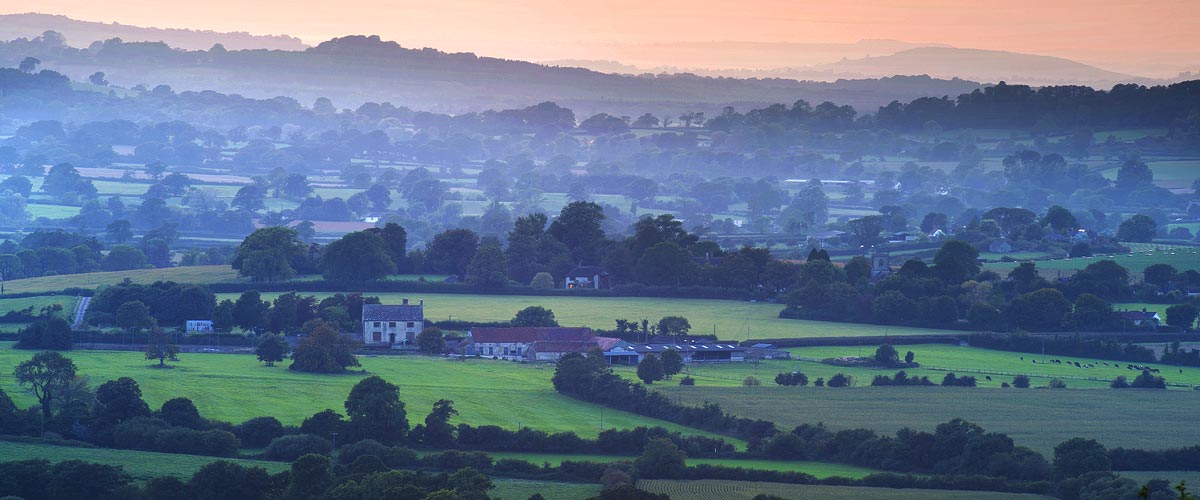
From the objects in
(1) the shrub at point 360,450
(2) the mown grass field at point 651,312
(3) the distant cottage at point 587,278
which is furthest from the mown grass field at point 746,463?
(3) the distant cottage at point 587,278

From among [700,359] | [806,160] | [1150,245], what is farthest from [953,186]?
[700,359]

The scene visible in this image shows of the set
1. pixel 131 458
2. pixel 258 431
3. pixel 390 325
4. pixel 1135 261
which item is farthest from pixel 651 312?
pixel 131 458

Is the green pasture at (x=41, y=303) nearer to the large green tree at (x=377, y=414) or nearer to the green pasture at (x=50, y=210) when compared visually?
the large green tree at (x=377, y=414)

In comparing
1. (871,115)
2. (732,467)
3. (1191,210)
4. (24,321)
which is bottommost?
(732,467)

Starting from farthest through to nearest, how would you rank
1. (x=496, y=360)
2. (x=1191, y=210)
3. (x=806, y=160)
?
(x=806, y=160) → (x=1191, y=210) → (x=496, y=360)

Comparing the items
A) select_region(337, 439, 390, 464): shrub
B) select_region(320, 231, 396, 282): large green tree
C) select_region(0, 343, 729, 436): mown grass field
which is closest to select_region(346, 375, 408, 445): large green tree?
select_region(0, 343, 729, 436): mown grass field

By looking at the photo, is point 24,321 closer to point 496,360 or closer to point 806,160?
point 496,360

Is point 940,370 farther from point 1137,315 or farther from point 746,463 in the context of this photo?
point 746,463
